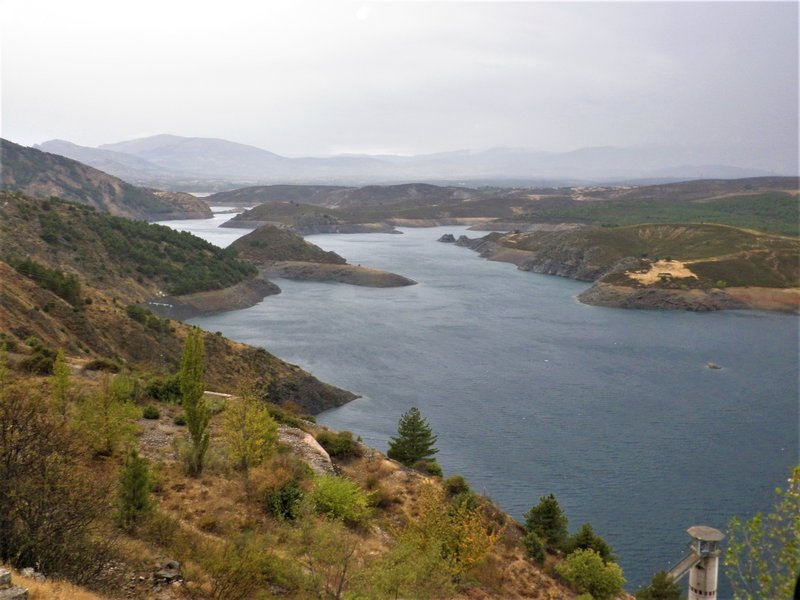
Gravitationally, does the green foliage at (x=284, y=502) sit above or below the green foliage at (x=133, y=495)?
below

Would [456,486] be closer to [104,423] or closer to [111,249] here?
[104,423]

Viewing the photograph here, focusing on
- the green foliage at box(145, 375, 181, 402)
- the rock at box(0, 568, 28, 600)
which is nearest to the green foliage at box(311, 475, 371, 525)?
the rock at box(0, 568, 28, 600)

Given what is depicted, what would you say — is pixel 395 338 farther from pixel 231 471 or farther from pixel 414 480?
pixel 231 471

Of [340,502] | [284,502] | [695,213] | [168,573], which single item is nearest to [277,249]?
[284,502]

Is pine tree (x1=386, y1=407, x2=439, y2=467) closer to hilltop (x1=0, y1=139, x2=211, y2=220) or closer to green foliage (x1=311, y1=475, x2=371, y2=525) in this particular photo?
green foliage (x1=311, y1=475, x2=371, y2=525)

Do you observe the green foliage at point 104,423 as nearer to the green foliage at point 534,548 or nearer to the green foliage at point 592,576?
the green foliage at point 534,548

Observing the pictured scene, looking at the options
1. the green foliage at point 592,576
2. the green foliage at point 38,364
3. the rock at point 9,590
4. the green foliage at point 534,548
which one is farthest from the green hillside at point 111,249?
the rock at point 9,590
